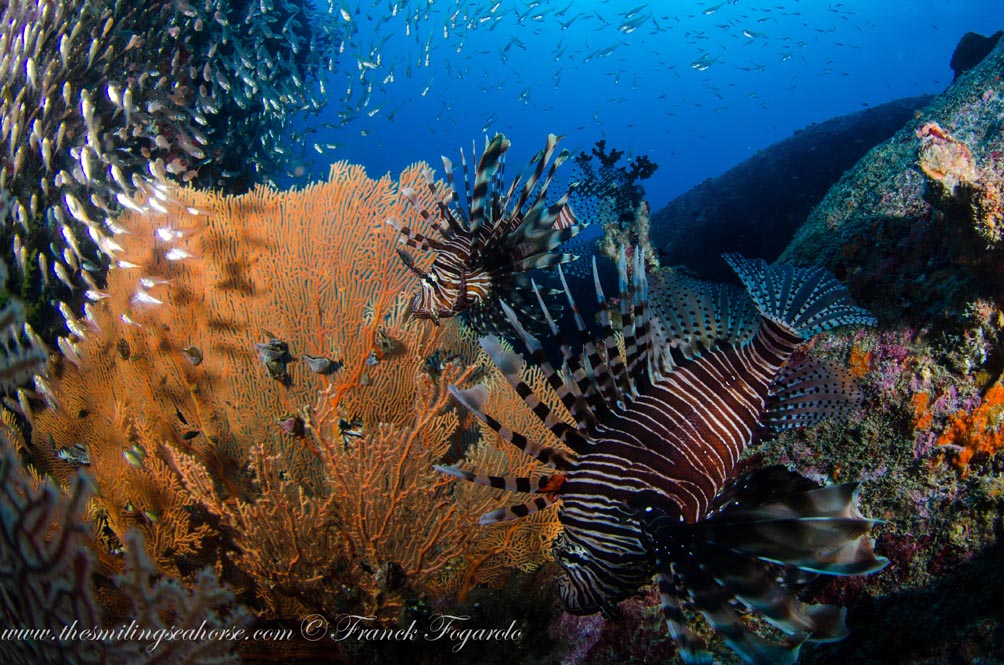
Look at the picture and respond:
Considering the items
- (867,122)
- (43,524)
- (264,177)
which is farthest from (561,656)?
(867,122)

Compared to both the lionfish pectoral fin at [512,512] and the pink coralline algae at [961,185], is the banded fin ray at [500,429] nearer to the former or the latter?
the lionfish pectoral fin at [512,512]

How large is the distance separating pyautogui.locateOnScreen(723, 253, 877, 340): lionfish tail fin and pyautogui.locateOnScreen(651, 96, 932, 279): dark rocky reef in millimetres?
6226

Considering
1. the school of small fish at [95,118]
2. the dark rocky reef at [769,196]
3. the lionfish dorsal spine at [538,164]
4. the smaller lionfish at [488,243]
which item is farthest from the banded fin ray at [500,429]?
the dark rocky reef at [769,196]

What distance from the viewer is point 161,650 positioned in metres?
1.73

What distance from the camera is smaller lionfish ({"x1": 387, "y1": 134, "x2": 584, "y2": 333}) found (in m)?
3.70

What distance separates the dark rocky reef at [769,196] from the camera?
9.37 metres

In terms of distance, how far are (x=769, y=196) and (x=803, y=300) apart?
8.69 m

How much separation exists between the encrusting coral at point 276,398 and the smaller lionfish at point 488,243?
1.03ft

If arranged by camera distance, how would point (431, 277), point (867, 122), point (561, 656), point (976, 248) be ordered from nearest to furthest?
1. point (976, 248)
2. point (561, 656)
3. point (431, 277)
4. point (867, 122)

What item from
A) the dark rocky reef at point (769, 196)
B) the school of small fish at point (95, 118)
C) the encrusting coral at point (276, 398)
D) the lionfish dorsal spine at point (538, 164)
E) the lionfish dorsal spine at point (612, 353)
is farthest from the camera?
the dark rocky reef at point (769, 196)

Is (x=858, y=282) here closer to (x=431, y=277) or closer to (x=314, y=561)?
(x=431, y=277)

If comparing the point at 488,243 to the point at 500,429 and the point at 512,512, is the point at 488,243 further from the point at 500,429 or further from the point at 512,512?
the point at 512,512

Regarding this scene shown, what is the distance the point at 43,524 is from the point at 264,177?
9078 millimetres

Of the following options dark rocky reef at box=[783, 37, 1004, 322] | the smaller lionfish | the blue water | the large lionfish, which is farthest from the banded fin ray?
the blue water
